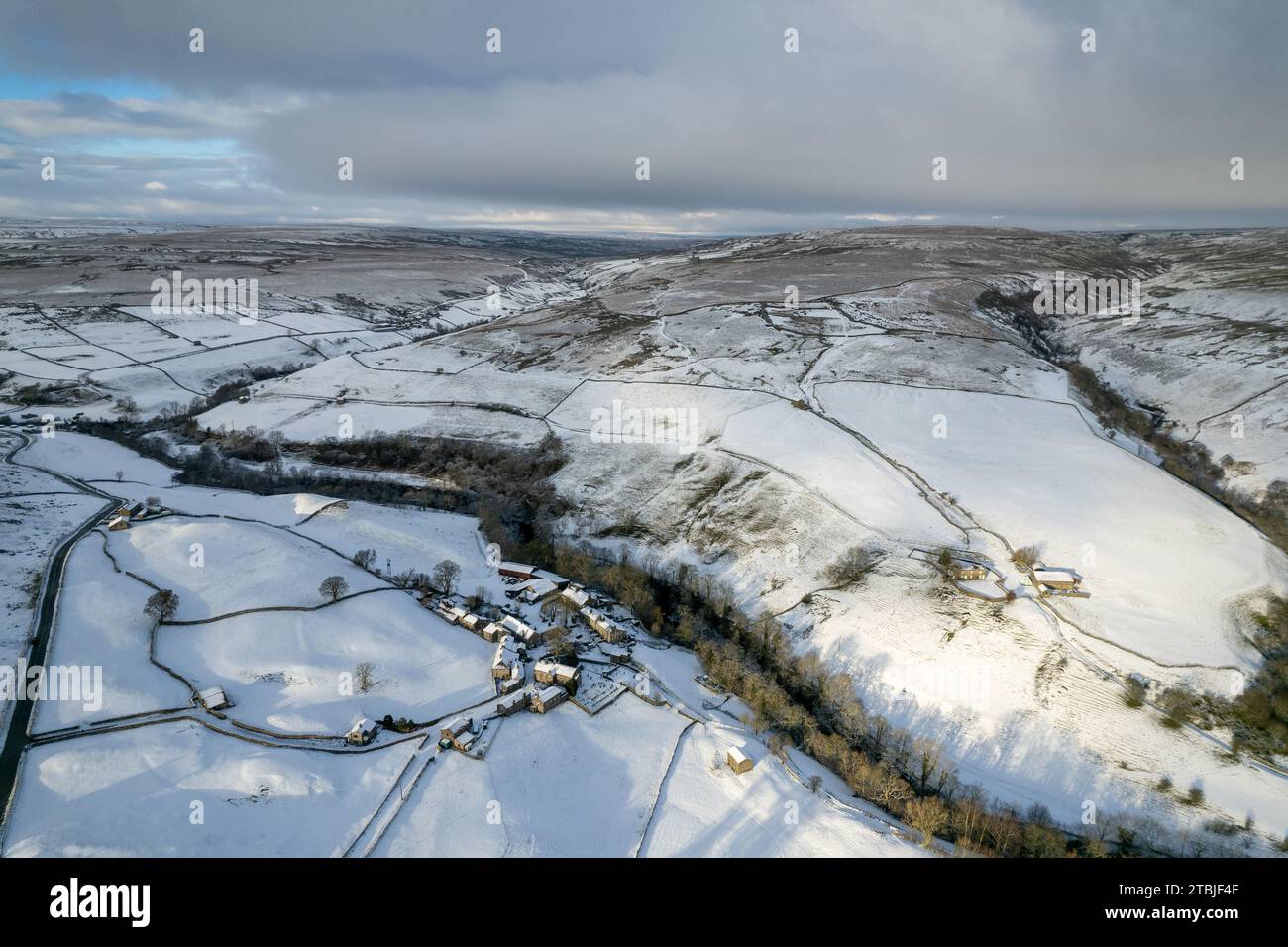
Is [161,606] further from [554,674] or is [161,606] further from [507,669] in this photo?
[554,674]

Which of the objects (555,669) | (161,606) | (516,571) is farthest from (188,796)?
(516,571)

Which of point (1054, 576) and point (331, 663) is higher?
point (1054, 576)

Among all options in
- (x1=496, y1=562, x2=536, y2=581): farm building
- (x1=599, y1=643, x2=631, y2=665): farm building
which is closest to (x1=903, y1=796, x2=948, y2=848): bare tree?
(x1=599, y1=643, x2=631, y2=665): farm building

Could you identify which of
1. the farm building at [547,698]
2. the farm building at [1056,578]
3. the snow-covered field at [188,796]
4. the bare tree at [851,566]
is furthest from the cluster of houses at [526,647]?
the farm building at [1056,578]

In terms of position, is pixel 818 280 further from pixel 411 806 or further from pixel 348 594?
pixel 411 806

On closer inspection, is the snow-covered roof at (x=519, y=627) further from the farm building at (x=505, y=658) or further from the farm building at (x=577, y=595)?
the farm building at (x=577, y=595)

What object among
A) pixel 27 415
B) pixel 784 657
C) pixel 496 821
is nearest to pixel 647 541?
pixel 784 657
